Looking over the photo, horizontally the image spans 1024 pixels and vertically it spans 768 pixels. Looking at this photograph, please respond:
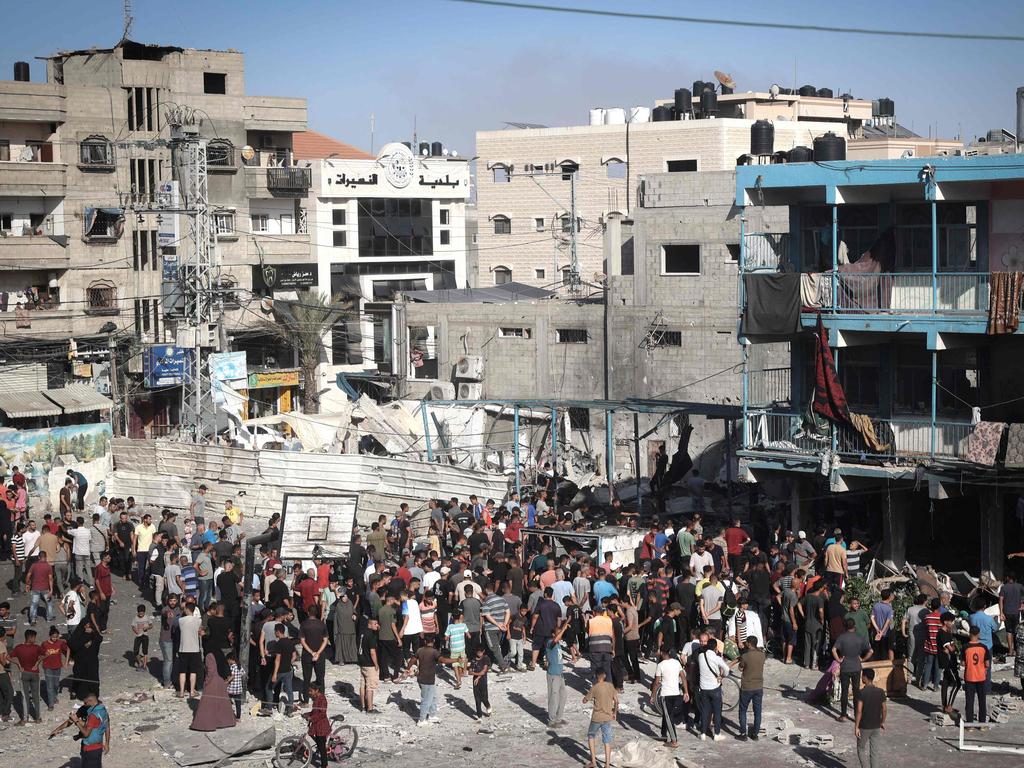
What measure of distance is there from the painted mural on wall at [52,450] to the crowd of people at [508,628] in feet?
30.9

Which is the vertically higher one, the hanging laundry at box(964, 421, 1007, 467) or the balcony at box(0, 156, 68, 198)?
the balcony at box(0, 156, 68, 198)

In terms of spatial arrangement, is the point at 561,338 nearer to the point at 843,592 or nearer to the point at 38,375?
the point at 38,375

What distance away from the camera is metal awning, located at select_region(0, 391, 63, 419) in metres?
36.5

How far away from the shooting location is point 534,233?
2544 inches

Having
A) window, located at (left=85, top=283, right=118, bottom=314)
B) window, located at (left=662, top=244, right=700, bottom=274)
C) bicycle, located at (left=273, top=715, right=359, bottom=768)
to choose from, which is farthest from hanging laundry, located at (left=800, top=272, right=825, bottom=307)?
window, located at (left=85, top=283, right=118, bottom=314)

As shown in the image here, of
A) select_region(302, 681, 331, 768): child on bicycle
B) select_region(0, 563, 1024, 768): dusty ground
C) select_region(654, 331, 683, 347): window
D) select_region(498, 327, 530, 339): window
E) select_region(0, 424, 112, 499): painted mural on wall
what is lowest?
select_region(0, 563, 1024, 768): dusty ground

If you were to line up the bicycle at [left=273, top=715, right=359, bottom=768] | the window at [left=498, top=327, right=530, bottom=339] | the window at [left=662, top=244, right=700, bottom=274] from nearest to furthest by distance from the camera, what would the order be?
the bicycle at [left=273, top=715, right=359, bottom=768] < the window at [left=662, top=244, right=700, bottom=274] < the window at [left=498, top=327, right=530, bottom=339]

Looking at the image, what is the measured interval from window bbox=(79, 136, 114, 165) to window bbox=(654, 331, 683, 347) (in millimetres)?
19700

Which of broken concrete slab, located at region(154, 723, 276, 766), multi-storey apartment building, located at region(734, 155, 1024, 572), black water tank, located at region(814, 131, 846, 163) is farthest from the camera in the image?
black water tank, located at region(814, 131, 846, 163)

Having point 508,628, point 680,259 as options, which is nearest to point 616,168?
point 680,259

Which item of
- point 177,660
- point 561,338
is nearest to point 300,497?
point 177,660

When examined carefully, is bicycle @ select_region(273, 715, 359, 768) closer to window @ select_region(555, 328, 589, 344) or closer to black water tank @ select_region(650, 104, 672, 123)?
window @ select_region(555, 328, 589, 344)

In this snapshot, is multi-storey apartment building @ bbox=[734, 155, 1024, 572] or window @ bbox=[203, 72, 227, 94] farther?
window @ bbox=[203, 72, 227, 94]

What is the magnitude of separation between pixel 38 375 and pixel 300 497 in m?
22.2
